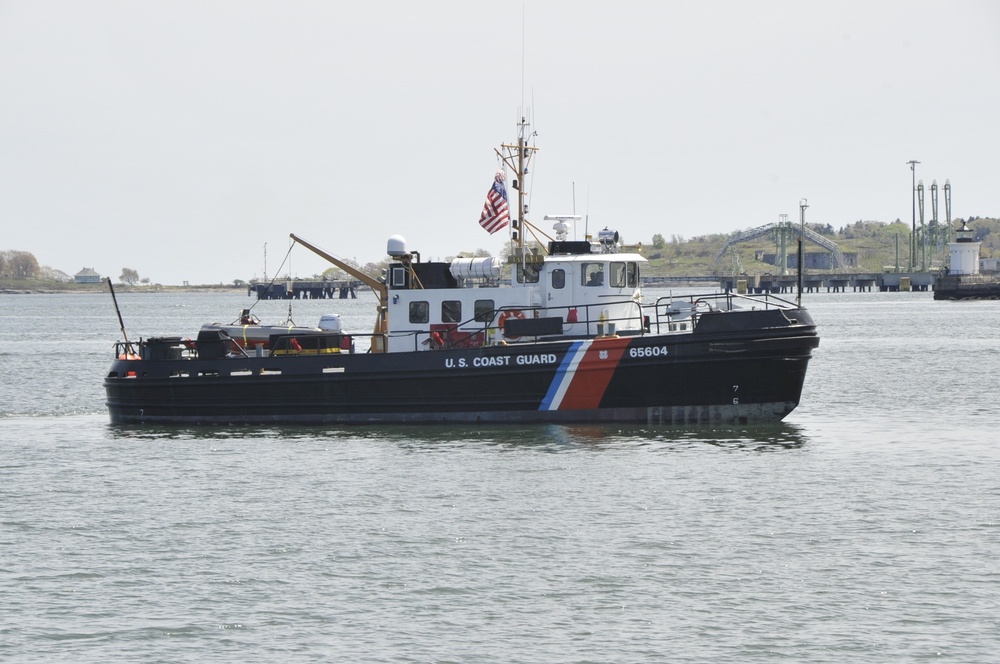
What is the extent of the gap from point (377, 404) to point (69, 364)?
29.9 m

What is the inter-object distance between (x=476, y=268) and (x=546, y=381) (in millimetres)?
3523

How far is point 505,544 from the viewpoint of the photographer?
55.1 feet

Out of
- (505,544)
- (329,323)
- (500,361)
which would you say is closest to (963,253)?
(329,323)

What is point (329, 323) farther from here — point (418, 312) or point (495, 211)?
point (495, 211)

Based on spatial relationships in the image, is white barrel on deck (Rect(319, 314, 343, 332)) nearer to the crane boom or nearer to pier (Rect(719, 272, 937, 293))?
the crane boom

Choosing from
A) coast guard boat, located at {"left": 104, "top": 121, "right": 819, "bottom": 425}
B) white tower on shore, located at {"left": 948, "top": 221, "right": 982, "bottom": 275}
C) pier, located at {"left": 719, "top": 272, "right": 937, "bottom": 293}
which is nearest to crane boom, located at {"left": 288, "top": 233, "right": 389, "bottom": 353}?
coast guard boat, located at {"left": 104, "top": 121, "right": 819, "bottom": 425}

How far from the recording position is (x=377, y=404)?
27.8 meters

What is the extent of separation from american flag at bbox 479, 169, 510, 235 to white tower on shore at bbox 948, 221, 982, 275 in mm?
Answer: 101942

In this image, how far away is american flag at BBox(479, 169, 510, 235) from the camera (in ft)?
90.6

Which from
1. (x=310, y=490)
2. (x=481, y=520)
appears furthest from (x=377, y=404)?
(x=481, y=520)

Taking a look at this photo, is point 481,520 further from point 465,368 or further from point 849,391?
point 849,391

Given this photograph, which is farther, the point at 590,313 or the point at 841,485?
the point at 590,313

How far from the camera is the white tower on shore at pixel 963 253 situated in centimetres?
12044

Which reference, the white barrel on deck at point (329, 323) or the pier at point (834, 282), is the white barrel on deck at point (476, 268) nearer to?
the white barrel on deck at point (329, 323)
